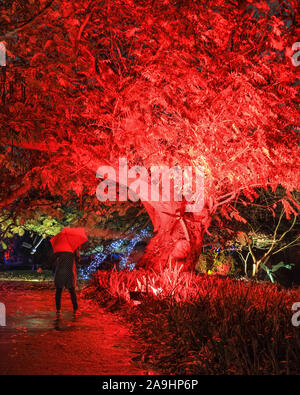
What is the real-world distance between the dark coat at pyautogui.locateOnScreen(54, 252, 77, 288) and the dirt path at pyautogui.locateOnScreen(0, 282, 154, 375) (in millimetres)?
823

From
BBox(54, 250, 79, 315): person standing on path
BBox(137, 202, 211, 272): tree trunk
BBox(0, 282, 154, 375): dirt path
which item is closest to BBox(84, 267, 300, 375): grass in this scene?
BBox(0, 282, 154, 375): dirt path

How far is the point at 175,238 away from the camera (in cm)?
1814

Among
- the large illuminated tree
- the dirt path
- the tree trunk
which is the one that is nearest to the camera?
the dirt path

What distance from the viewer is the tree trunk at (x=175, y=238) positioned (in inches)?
697

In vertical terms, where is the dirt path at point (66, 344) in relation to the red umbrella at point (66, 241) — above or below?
below

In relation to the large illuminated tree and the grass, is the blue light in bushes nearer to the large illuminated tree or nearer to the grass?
the large illuminated tree

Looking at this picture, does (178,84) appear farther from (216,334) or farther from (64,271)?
(216,334)

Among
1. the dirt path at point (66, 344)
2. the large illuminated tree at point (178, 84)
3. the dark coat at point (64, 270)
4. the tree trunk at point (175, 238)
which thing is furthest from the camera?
the tree trunk at point (175, 238)

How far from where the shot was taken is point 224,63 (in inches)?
470

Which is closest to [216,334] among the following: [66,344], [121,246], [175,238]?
[66,344]

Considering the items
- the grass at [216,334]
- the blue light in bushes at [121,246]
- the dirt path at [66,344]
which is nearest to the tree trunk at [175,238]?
the dirt path at [66,344]

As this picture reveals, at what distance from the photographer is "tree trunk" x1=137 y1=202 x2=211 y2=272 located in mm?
17703

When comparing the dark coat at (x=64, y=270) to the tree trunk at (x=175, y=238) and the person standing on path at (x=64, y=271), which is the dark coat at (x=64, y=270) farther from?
the tree trunk at (x=175, y=238)

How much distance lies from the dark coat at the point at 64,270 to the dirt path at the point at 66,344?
82cm
